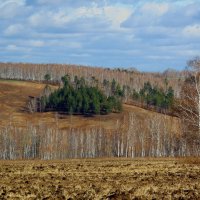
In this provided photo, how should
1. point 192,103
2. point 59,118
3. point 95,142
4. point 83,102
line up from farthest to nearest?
1. point 83,102
2. point 59,118
3. point 95,142
4. point 192,103

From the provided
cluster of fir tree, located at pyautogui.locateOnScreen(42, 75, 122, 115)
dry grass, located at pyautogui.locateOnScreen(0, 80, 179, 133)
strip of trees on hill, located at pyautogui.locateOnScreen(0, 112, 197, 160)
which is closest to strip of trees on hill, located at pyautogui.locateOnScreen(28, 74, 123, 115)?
cluster of fir tree, located at pyautogui.locateOnScreen(42, 75, 122, 115)

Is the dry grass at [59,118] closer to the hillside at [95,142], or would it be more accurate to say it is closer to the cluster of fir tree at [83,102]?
the cluster of fir tree at [83,102]

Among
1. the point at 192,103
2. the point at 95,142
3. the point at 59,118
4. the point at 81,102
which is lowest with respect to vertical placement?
the point at 95,142

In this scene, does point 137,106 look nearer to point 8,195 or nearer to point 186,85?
point 186,85

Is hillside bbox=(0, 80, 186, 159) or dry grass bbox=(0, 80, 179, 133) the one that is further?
dry grass bbox=(0, 80, 179, 133)

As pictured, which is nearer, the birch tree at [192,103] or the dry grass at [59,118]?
the birch tree at [192,103]

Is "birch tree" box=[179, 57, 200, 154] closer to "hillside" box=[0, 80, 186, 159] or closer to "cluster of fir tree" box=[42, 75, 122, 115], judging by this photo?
"hillside" box=[0, 80, 186, 159]

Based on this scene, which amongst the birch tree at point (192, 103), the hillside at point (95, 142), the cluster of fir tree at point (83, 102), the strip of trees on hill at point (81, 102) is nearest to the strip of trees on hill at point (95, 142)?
the hillside at point (95, 142)

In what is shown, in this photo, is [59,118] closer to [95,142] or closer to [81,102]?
[81,102]

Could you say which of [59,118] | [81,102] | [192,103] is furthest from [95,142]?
[192,103]

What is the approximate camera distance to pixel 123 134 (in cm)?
12212

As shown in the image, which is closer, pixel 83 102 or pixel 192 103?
pixel 192 103

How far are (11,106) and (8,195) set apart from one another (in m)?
170

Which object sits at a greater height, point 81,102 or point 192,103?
point 192,103
